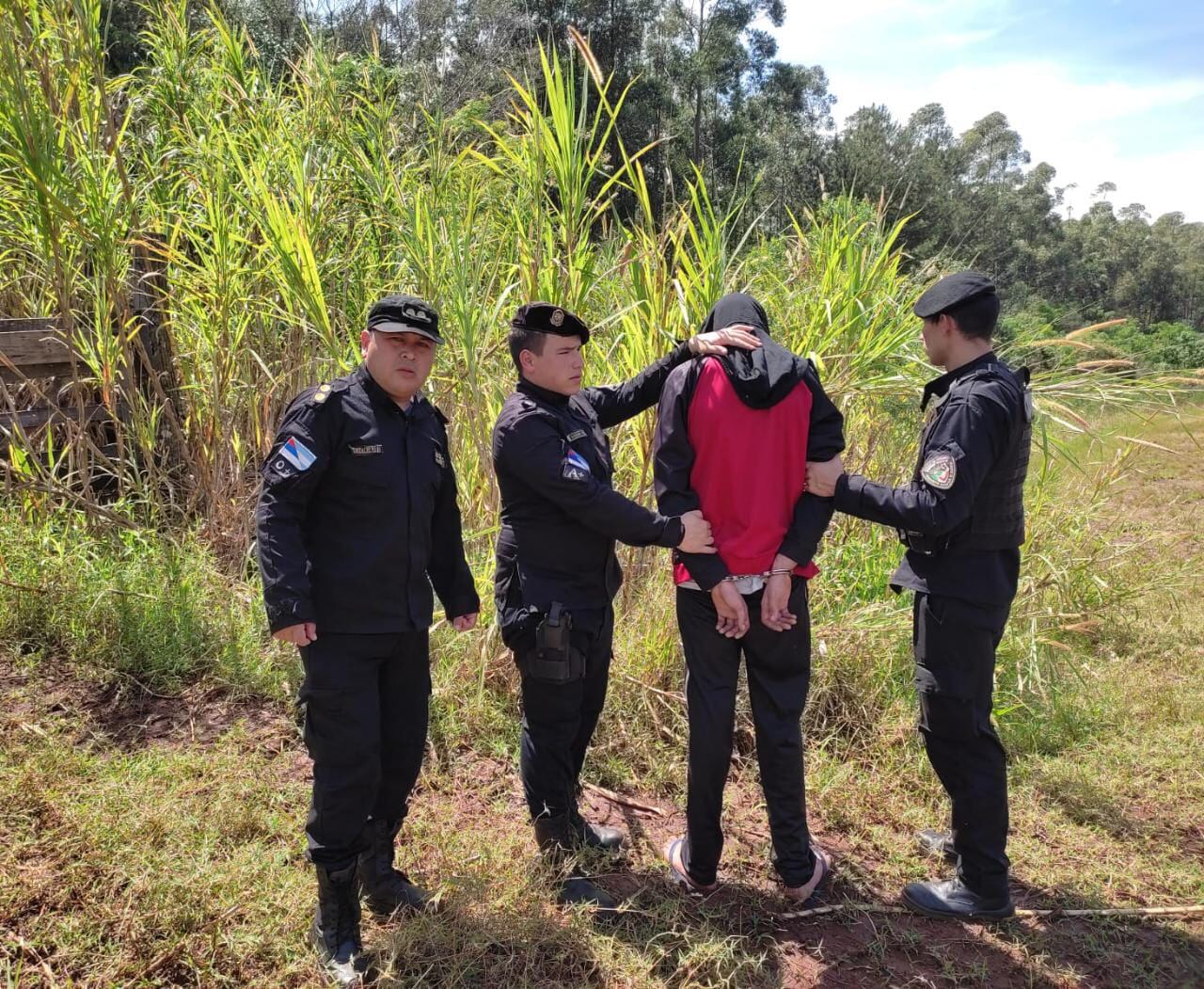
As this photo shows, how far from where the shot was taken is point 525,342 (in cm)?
240

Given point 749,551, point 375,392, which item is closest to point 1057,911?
point 749,551

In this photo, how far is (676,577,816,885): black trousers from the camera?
7.98 feet

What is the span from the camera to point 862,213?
396cm

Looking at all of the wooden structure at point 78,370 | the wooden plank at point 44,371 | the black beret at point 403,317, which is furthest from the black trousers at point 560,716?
the wooden plank at point 44,371

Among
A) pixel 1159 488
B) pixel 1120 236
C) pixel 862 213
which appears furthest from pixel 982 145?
pixel 862 213

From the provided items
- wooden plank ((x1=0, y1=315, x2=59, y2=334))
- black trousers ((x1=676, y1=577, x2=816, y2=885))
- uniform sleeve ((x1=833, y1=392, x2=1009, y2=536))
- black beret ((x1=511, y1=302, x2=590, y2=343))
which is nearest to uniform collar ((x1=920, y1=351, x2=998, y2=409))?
uniform sleeve ((x1=833, y1=392, x2=1009, y2=536))

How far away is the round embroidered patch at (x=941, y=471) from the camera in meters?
2.24

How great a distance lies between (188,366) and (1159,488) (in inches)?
385

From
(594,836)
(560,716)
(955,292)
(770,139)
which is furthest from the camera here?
(770,139)

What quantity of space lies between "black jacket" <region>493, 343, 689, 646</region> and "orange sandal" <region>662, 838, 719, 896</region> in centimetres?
84

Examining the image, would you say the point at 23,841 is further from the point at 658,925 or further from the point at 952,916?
the point at 952,916

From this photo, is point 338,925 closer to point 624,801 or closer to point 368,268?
point 624,801

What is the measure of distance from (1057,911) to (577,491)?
77.4 inches

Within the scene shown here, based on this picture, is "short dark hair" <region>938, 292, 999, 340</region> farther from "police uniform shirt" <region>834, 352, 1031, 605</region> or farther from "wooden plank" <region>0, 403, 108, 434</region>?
"wooden plank" <region>0, 403, 108, 434</region>
